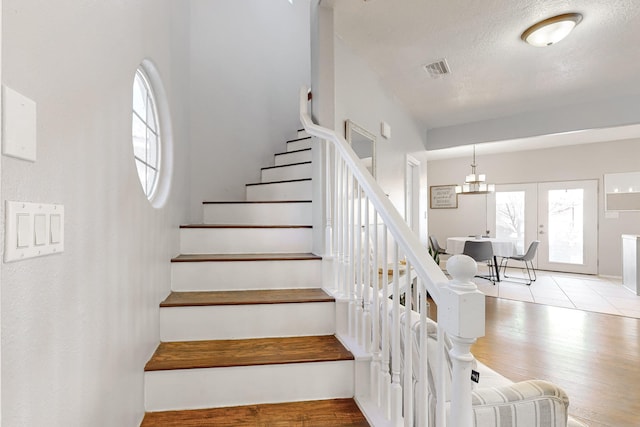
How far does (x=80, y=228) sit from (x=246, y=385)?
3.19 feet

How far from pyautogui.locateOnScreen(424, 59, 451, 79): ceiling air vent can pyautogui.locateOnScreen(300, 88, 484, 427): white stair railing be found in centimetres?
176

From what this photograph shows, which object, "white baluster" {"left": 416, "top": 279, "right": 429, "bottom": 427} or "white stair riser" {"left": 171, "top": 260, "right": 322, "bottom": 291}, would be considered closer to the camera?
"white baluster" {"left": 416, "top": 279, "right": 429, "bottom": 427}

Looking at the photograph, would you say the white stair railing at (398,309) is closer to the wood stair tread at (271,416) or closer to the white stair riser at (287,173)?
the wood stair tread at (271,416)

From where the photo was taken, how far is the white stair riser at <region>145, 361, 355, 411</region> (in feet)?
4.56

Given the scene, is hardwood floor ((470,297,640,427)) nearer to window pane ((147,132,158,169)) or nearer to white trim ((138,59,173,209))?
white trim ((138,59,173,209))

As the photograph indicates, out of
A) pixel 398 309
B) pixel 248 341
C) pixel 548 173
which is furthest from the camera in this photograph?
pixel 548 173

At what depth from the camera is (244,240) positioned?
2.28 meters

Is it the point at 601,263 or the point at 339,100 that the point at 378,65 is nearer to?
the point at 339,100

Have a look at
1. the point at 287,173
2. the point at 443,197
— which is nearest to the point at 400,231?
the point at 287,173

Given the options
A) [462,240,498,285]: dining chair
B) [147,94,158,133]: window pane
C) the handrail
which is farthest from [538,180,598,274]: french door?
[147,94,158,133]: window pane

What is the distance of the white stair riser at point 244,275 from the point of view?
1.93 m

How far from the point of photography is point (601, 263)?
6.46 meters

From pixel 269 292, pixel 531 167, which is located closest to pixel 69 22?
pixel 269 292

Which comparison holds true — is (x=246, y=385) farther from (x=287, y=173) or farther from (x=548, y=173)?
(x=548, y=173)
